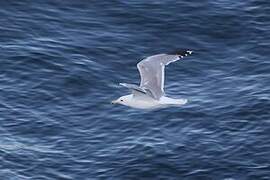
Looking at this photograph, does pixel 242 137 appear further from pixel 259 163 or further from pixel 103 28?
pixel 103 28

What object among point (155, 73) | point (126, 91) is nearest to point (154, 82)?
point (155, 73)

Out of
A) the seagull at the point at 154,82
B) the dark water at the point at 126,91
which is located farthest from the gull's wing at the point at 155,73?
the dark water at the point at 126,91

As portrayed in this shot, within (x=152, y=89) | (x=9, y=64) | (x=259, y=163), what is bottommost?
(x=259, y=163)

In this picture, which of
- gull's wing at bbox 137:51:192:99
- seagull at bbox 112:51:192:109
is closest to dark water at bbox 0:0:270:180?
seagull at bbox 112:51:192:109

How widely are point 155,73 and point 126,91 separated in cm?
773

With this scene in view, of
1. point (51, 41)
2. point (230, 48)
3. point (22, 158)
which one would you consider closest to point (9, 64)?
point (51, 41)

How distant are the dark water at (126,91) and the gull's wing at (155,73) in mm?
3799

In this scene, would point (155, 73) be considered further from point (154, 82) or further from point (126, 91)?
point (126, 91)

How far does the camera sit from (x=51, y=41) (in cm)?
4128

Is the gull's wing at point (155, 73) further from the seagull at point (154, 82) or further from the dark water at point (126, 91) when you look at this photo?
the dark water at point (126, 91)

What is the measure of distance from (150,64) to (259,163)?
229 inches

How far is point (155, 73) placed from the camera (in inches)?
1215

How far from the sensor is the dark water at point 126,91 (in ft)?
111

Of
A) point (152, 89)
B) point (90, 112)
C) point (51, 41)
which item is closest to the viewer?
point (152, 89)
